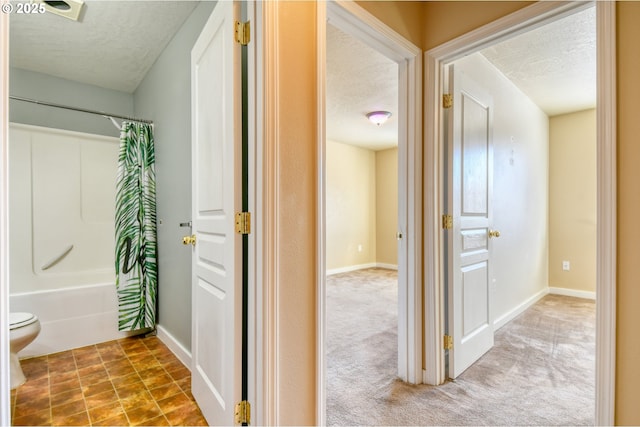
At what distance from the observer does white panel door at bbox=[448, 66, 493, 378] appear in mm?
1996

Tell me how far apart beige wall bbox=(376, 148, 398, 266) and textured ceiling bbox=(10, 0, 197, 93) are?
4616 millimetres

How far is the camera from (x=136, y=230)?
2635 millimetres

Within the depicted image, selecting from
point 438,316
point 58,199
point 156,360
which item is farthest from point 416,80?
point 58,199

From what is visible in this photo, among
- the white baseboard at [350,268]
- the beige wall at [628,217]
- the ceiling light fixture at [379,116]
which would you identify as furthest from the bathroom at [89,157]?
the white baseboard at [350,268]

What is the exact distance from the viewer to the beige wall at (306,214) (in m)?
1.23

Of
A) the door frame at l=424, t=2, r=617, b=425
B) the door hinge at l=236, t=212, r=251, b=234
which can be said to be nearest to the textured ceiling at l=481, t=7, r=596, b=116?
the door frame at l=424, t=2, r=617, b=425

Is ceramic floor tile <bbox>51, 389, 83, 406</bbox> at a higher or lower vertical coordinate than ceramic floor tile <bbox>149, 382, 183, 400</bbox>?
higher

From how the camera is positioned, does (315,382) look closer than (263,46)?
No

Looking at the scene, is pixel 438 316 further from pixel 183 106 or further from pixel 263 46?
pixel 183 106

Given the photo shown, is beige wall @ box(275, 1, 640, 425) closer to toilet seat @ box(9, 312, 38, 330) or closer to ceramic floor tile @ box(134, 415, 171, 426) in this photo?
ceramic floor tile @ box(134, 415, 171, 426)

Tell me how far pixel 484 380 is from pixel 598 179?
1.43 metres

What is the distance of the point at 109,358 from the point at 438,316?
7.84 feet

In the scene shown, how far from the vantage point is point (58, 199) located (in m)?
3.12

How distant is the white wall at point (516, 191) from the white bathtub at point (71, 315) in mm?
3249
